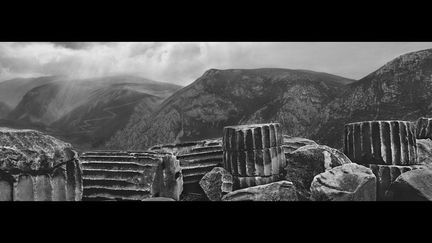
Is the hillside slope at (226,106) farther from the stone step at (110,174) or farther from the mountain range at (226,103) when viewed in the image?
the stone step at (110,174)

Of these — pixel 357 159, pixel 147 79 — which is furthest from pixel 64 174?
pixel 357 159

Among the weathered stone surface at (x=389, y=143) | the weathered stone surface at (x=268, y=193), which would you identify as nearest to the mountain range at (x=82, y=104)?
the weathered stone surface at (x=268, y=193)

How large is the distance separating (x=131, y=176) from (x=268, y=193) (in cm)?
208

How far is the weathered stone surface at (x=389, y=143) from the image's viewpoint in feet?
25.1

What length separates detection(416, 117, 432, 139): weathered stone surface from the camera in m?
8.59

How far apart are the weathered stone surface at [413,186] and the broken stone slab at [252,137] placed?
198 cm

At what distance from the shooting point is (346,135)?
8289 millimetres

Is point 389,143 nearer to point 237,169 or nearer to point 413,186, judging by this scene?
point 413,186

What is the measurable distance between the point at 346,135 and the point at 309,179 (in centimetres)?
128

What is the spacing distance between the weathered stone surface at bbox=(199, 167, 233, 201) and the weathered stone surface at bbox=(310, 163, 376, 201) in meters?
1.35

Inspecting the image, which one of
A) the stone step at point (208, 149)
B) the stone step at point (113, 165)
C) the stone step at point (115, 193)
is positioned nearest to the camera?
the stone step at point (115, 193)

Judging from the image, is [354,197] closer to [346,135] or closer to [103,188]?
[346,135]

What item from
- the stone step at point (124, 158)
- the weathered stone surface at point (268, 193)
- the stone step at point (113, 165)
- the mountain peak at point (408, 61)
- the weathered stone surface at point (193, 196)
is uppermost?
the mountain peak at point (408, 61)

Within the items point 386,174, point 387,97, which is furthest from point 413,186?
point 387,97
